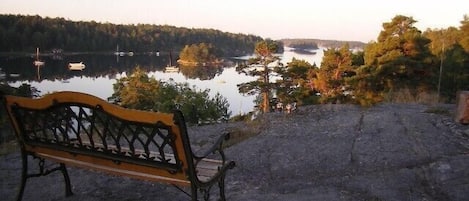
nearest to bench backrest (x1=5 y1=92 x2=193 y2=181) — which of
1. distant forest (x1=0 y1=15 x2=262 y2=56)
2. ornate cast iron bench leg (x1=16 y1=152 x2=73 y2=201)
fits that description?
ornate cast iron bench leg (x1=16 y1=152 x2=73 y2=201)

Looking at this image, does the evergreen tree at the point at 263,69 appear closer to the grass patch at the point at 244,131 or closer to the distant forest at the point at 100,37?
the grass patch at the point at 244,131

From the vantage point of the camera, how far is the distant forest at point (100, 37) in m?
98.4

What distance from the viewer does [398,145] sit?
6.05 meters

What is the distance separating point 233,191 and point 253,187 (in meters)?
0.26

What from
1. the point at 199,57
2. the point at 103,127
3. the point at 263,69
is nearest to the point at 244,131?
the point at 103,127

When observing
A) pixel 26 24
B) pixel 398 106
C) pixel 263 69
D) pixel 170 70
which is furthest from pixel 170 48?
pixel 398 106

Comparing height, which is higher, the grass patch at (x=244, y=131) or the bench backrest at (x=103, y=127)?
the bench backrest at (x=103, y=127)

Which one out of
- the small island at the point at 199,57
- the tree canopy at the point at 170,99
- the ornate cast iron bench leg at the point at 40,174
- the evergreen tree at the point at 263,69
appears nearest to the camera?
the ornate cast iron bench leg at the point at 40,174

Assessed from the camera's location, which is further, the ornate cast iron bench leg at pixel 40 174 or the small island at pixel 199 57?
the small island at pixel 199 57

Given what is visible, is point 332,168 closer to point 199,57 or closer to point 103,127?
point 103,127

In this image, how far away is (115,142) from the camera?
3.46m

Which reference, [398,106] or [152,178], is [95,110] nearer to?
[152,178]

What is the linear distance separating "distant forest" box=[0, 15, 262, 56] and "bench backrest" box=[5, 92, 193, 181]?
9990cm

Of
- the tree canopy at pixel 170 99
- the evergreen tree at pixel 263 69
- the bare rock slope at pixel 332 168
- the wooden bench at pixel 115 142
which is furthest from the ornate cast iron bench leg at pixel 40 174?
the evergreen tree at pixel 263 69
